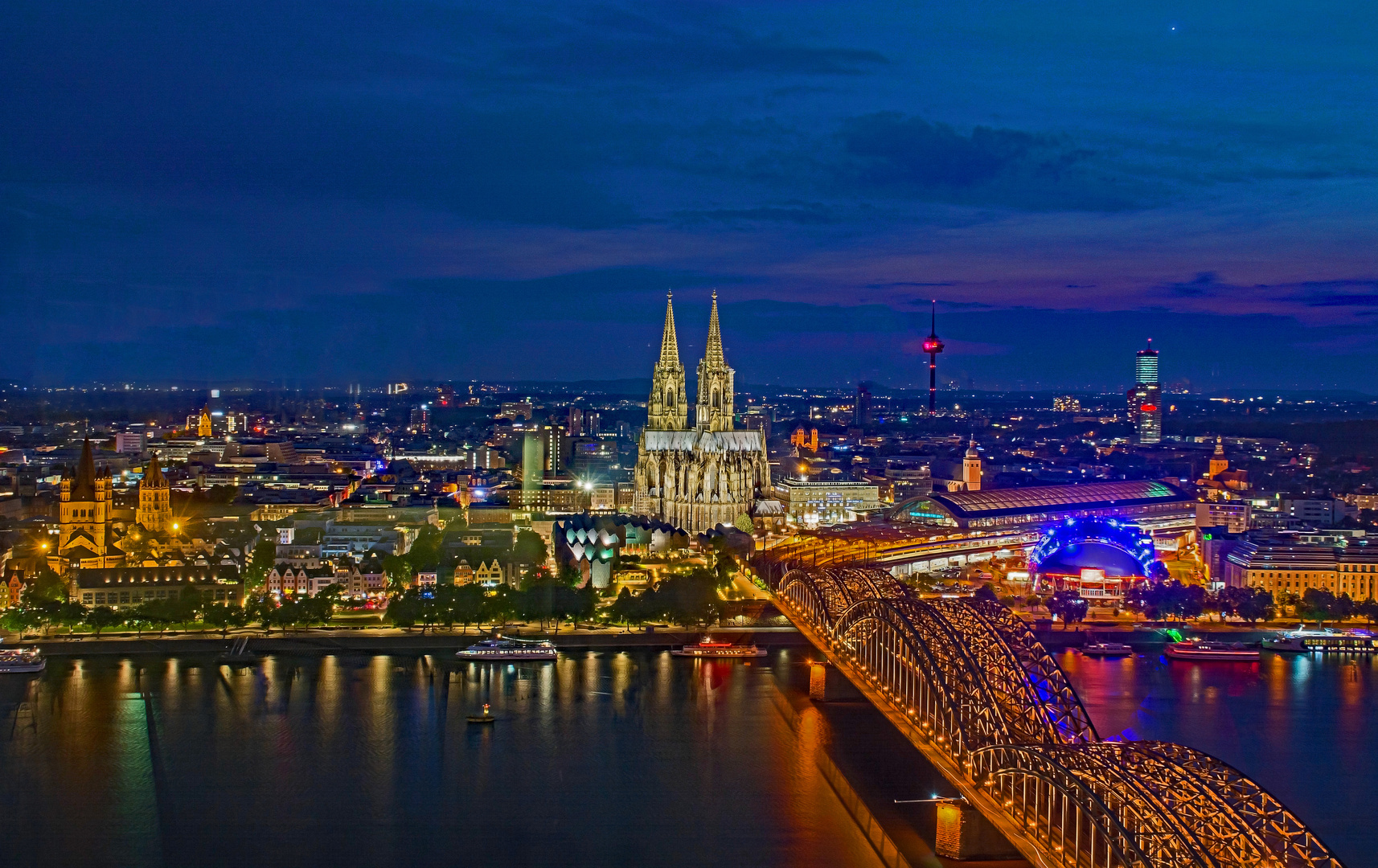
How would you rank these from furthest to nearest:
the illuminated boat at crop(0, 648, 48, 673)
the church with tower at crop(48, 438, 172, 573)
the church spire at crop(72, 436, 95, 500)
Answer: the church spire at crop(72, 436, 95, 500) < the church with tower at crop(48, 438, 172, 573) < the illuminated boat at crop(0, 648, 48, 673)

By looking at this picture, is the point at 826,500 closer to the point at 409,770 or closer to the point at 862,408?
the point at 409,770

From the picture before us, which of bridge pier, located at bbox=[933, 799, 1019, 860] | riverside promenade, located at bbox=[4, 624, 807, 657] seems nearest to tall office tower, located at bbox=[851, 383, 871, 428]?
riverside promenade, located at bbox=[4, 624, 807, 657]

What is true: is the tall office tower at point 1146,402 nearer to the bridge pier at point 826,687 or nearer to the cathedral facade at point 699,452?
the cathedral facade at point 699,452

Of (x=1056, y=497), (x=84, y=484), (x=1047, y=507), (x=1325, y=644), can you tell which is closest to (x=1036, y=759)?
(x=1325, y=644)

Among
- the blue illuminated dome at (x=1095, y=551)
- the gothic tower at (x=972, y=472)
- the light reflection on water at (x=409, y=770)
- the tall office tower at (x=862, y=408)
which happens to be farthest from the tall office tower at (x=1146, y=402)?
the light reflection on water at (x=409, y=770)

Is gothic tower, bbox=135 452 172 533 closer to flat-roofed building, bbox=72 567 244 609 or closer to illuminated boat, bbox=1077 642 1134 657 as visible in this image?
flat-roofed building, bbox=72 567 244 609
